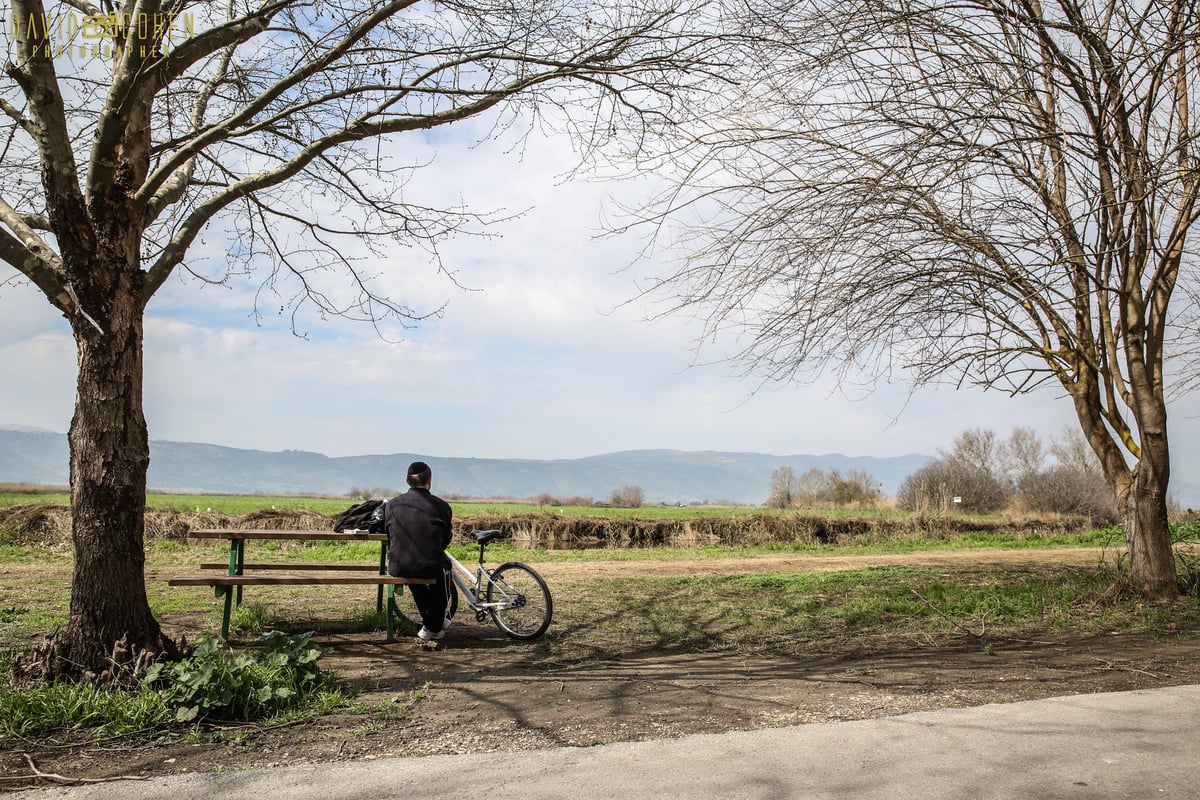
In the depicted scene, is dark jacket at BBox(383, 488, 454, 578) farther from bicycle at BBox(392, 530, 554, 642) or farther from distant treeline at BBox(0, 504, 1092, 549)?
distant treeline at BBox(0, 504, 1092, 549)

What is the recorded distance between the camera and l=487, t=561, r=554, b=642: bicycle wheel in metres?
8.56

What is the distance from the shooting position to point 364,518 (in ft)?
29.1

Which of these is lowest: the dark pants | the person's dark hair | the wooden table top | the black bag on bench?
the dark pants

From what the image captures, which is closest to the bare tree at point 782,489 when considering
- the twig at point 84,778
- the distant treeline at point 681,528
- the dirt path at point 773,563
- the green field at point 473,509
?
the green field at point 473,509

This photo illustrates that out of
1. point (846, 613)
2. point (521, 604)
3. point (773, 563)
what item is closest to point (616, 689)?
point (521, 604)

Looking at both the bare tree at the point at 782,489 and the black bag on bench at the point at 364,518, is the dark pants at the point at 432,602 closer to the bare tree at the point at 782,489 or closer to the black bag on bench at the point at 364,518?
the black bag on bench at the point at 364,518

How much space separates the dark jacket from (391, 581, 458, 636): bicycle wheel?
1.18 feet

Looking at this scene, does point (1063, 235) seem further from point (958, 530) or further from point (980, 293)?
point (958, 530)

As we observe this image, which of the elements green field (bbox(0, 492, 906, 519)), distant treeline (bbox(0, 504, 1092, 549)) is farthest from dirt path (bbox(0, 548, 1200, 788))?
green field (bbox(0, 492, 906, 519))

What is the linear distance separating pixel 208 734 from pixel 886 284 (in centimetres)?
859

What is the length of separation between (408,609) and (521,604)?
1.86 meters

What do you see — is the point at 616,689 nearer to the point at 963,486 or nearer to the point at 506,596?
the point at 506,596

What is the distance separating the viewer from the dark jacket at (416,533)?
8.20 m

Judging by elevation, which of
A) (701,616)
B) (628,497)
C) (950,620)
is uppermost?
(628,497)
